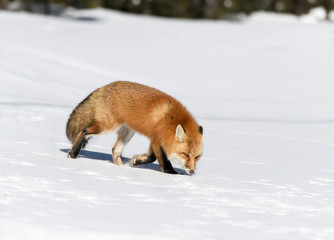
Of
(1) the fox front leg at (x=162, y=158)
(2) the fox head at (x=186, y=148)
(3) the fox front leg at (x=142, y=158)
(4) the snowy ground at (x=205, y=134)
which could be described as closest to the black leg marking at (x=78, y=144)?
(4) the snowy ground at (x=205, y=134)

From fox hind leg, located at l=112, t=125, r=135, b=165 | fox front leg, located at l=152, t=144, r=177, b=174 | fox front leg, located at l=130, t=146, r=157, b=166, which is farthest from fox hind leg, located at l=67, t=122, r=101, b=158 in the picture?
fox front leg, located at l=152, t=144, r=177, b=174

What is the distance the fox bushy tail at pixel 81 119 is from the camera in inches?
265

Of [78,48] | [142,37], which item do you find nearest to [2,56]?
[78,48]

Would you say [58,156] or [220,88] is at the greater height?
[58,156]

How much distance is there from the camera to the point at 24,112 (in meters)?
9.80

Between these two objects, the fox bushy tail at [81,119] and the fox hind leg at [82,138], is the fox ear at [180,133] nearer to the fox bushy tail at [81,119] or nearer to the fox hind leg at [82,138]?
the fox hind leg at [82,138]

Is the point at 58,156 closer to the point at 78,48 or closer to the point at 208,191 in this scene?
the point at 208,191

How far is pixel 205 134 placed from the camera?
1078 centimetres

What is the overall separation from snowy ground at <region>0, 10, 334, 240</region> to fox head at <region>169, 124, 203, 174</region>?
0.20 m

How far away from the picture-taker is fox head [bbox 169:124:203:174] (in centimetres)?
614

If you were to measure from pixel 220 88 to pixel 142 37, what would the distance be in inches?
344

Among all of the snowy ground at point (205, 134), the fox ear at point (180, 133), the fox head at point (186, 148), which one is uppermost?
the fox ear at point (180, 133)

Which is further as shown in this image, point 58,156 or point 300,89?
point 300,89

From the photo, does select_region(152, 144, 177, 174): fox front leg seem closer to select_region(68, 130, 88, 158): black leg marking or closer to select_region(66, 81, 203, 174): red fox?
select_region(66, 81, 203, 174): red fox
